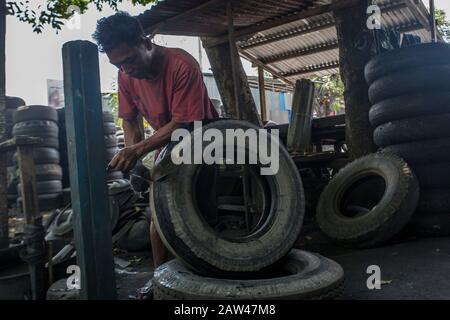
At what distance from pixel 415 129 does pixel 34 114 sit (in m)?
5.83

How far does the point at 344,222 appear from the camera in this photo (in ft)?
10.8

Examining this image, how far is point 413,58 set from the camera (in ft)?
11.1

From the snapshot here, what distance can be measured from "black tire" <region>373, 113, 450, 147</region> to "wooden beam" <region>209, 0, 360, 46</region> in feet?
5.17

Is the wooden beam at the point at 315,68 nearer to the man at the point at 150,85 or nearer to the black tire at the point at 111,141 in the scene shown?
the black tire at the point at 111,141

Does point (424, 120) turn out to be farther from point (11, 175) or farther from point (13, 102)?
point (13, 102)

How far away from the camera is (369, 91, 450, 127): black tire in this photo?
329 centimetres

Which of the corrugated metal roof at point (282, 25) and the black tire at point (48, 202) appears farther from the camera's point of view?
the black tire at point (48, 202)

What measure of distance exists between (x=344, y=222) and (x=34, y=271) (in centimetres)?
237

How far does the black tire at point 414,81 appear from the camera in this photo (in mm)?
3293

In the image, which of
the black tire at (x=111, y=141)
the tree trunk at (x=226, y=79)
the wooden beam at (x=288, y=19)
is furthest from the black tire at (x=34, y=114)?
the wooden beam at (x=288, y=19)

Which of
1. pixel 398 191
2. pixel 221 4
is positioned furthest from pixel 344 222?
pixel 221 4

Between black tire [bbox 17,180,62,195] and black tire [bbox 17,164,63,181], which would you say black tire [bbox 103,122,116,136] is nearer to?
black tire [bbox 17,164,63,181]

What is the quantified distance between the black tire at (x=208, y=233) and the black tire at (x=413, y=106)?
71.0 inches

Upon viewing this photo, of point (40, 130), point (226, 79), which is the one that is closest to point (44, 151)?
point (40, 130)
